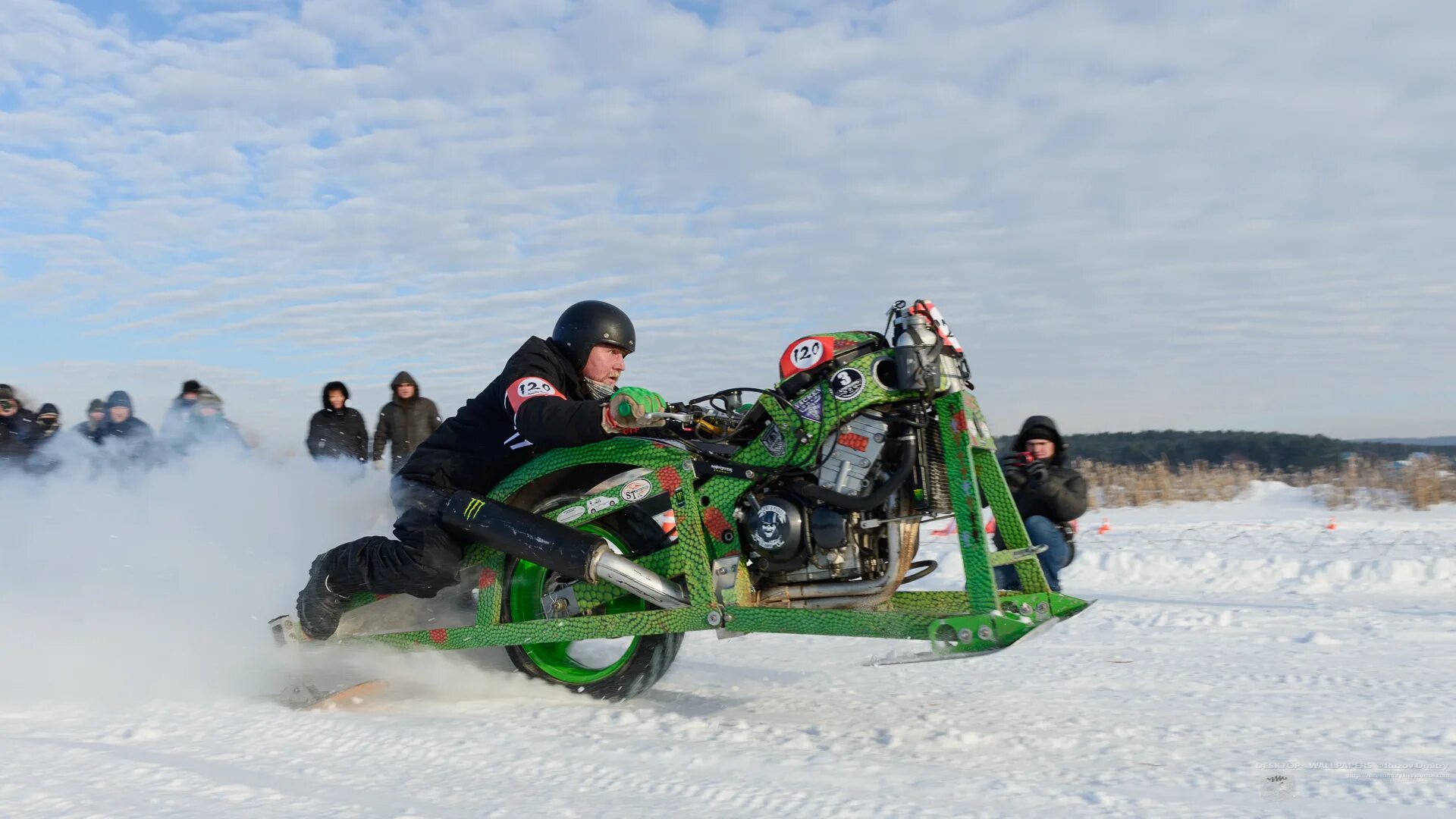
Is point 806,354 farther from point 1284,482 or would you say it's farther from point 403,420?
point 1284,482

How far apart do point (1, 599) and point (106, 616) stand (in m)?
0.69

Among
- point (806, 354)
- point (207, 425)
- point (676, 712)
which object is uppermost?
point (207, 425)

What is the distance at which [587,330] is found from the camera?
17.2 feet

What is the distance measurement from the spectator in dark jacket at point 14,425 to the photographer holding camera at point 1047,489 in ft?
30.2

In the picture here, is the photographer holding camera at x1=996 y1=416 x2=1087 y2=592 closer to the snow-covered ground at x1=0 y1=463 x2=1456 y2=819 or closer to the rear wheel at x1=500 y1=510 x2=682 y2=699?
the snow-covered ground at x1=0 y1=463 x2=1456 y2=819

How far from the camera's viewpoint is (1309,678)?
5035 millimetres

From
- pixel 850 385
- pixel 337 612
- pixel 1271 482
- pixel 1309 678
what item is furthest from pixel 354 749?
pixel 1271 482

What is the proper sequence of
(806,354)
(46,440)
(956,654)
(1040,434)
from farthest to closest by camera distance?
(46,440) → (1040,434) → (806,354) → (956,654)

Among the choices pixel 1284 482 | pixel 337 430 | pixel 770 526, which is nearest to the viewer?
pixel 770 526

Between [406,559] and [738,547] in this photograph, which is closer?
[738,547]

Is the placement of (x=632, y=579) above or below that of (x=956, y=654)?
above

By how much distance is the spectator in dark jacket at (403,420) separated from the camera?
11289 mm

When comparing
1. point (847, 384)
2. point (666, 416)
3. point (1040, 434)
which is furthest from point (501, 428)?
point (1040, 434)

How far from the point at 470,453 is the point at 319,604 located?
101 centimetres
